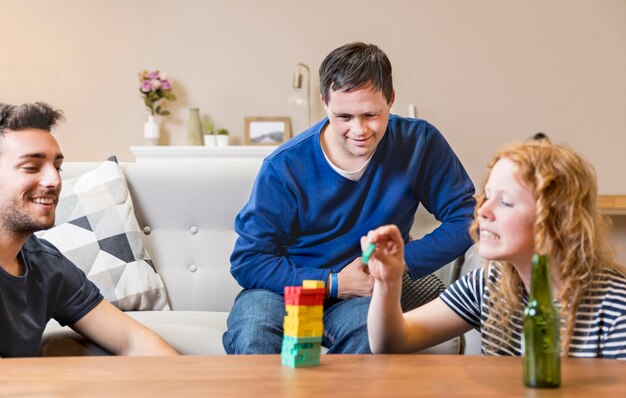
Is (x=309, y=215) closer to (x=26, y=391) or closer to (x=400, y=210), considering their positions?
(x=400, y=210)

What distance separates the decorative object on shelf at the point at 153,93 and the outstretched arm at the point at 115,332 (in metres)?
2.90

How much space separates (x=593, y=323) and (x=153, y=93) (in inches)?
146

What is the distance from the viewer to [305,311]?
49.5 inches

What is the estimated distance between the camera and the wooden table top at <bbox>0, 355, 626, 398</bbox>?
Result: 1.11 metres

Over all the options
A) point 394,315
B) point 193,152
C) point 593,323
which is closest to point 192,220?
point 394,315

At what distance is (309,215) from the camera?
2209 millimetres

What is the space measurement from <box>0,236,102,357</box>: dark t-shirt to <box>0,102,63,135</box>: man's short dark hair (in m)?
0.27

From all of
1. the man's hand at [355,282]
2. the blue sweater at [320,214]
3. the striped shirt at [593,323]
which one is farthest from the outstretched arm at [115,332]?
the striped shirt at [593,323]

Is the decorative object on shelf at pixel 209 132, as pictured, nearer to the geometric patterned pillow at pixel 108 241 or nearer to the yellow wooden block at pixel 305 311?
the geometric patterned pillow at pixel 108 241

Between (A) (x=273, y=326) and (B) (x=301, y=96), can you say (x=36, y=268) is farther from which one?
(B) (x=301, y=96)

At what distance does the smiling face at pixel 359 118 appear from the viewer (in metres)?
2.09

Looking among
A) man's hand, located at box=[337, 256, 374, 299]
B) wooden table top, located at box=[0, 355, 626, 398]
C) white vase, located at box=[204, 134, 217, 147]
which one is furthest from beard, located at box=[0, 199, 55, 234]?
white vase, located at box=[204, 134, 217, 147]

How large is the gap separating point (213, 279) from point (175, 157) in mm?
2142

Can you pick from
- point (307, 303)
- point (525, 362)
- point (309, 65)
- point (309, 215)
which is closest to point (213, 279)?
point (309, 215)
